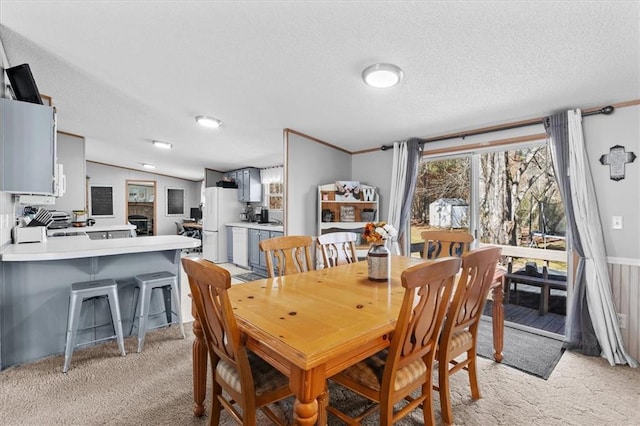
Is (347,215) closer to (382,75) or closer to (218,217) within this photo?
(382,75)

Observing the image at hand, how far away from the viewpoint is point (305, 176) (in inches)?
166

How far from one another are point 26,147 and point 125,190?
6961 millimetres

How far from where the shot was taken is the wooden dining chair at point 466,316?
5.26ft

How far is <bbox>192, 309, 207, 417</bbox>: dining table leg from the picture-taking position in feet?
5.72

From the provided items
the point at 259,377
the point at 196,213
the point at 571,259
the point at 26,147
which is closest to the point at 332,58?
the point at 259,377

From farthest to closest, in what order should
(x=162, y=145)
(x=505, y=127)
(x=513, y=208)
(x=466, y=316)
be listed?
(x=162, y=145) → (x=513, y=208) → (x=505, y=127) → (x=466, y=316)

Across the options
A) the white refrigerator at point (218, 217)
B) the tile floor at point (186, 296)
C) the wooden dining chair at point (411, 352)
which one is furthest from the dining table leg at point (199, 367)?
the white refrigerator at point (218, 217)

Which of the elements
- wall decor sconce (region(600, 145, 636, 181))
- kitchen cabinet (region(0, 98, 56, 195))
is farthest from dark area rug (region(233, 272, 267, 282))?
wall decor sconce (region(600, 145, 636, 181))

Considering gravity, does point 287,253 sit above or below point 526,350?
above

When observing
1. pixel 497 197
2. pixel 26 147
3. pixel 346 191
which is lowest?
pixel 497 197

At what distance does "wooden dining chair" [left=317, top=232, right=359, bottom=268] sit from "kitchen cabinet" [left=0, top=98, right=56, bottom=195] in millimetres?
2299

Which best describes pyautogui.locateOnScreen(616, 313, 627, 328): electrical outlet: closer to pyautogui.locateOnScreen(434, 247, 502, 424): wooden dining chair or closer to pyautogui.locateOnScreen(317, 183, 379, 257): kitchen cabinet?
pyautogui.locateOnScreen(434, 247, 502, 424): wooden dining chair

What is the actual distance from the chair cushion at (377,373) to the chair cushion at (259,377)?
342 millimetres

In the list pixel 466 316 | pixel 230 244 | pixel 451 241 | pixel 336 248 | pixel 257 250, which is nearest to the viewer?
pixel 466 316
